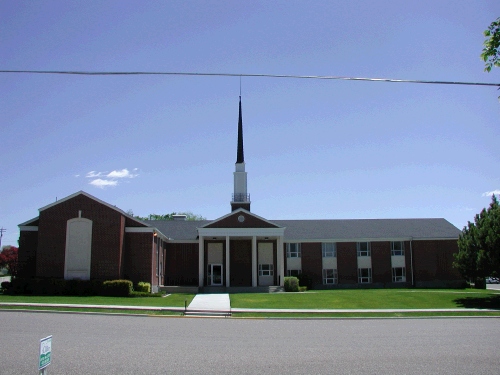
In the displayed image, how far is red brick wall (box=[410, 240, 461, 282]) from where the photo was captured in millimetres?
48062

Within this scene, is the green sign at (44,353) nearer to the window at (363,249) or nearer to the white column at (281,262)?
the white column at (281,262)

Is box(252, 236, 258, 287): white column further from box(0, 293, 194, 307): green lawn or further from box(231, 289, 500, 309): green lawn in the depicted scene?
box(0, 293, 194, 307): green lawn

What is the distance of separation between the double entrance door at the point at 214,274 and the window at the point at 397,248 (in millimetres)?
17255

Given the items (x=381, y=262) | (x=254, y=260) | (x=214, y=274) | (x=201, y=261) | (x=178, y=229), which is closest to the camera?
(x=201, y=261)

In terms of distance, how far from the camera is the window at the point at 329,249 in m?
48.5

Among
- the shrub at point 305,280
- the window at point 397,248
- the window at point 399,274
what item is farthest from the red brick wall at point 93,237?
the window at point 399,274

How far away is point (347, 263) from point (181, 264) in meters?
16.2

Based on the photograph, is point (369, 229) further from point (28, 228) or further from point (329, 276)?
point (28, 228)

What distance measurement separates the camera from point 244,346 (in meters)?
14.0

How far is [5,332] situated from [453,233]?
44013mm

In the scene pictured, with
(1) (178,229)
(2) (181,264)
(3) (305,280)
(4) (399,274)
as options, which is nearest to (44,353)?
(2) (181,264)

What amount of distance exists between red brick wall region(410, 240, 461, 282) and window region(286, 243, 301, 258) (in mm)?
11520

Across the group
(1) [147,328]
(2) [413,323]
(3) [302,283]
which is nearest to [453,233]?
(3) [302,283]

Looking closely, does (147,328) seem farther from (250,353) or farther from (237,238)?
(237,238)
